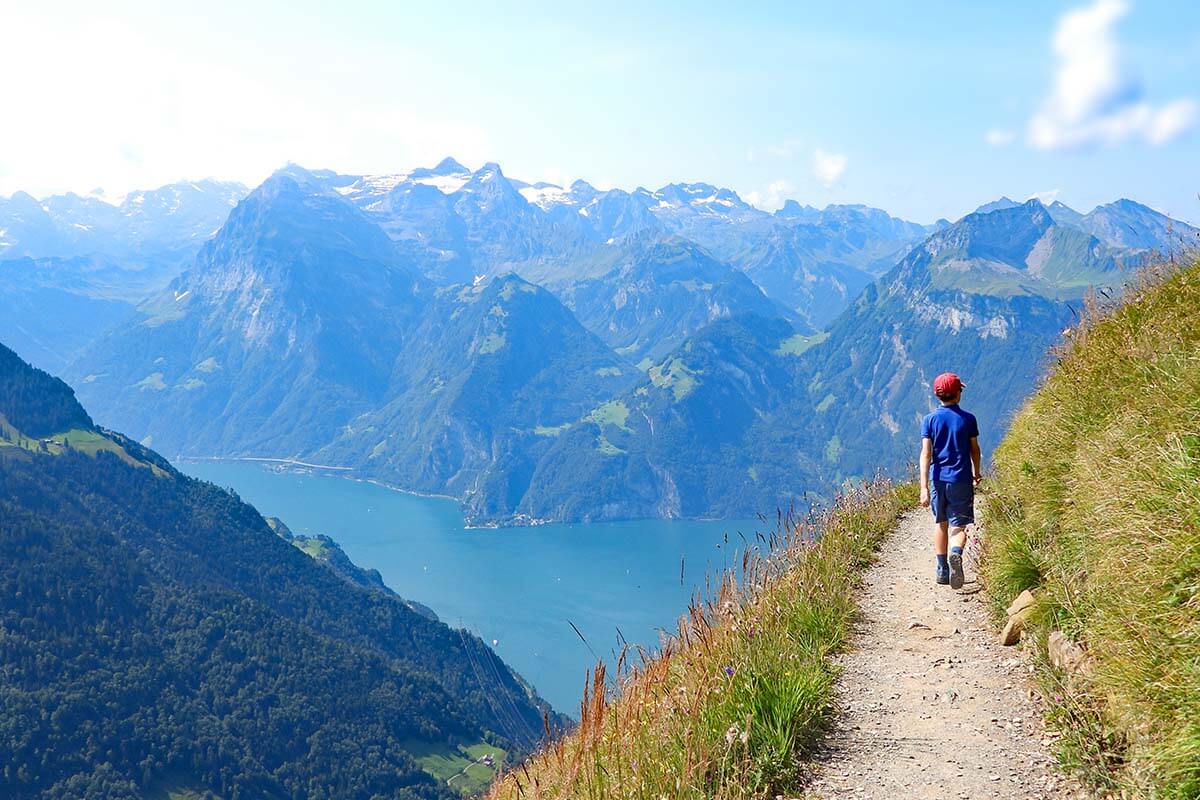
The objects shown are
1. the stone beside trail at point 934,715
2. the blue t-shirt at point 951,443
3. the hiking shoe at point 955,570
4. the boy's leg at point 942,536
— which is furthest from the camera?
the blue t-shirt at point 951,443

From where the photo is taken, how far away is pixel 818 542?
12.2 metres

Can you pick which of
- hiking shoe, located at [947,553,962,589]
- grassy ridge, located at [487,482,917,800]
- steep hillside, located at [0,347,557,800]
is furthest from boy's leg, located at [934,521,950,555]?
steep hillside, located at [0,347,557,800]

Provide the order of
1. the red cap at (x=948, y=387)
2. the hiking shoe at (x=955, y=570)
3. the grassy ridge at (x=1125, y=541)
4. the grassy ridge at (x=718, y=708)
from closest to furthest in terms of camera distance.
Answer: the grassy ridge at (x=1125, y=541)
the grassy ridge at (x=718, y=708)
the hiking shoe at (x=955, y=570)
the red cap at (x=948, y=387)

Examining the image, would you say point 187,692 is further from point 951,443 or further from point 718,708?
point 718,708

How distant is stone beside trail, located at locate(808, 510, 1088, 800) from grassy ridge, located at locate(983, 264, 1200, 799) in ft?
1.12

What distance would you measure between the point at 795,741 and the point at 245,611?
19368 cm

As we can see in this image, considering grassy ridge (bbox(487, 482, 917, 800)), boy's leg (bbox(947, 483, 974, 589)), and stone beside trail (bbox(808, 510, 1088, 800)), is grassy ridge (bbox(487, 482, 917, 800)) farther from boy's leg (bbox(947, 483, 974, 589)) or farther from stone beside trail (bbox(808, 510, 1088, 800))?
boy's leg (bbox(947, 483, 974, 589))

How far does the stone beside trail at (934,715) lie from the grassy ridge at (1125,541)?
0.34 m

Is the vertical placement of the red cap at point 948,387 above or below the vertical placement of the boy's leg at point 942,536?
above

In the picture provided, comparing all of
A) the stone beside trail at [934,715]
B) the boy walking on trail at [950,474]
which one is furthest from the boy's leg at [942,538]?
the stone beside trail at [934,715]

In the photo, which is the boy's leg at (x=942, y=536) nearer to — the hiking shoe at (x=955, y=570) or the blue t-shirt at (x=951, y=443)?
the hiking shoe at (x=955, y=570)

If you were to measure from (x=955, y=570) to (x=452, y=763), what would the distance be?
165283 millimetres

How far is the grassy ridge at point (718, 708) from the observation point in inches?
217

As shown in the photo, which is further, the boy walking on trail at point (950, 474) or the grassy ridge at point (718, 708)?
the boy walking on trail at point (950, 474)
